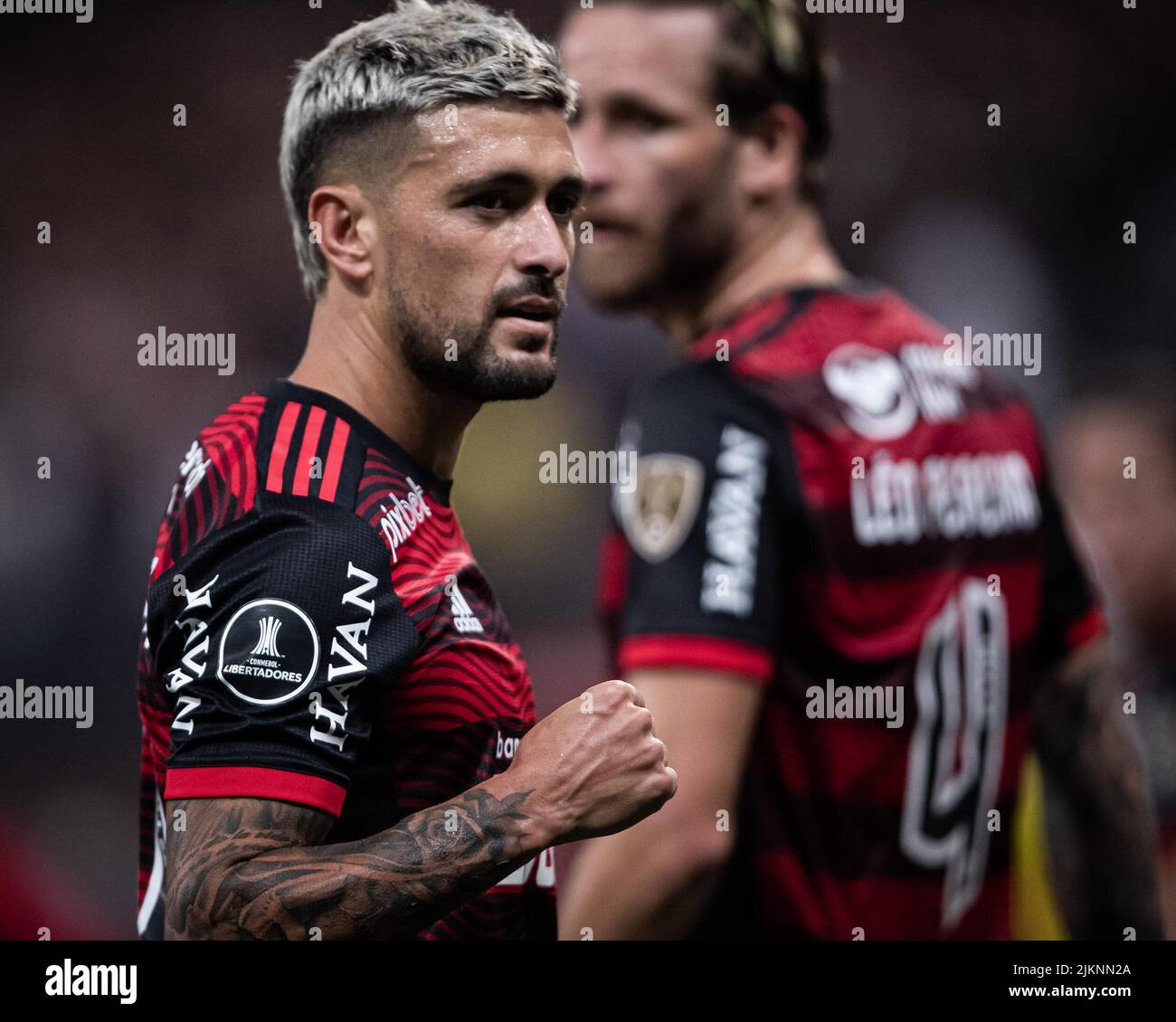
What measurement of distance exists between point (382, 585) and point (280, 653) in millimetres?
170

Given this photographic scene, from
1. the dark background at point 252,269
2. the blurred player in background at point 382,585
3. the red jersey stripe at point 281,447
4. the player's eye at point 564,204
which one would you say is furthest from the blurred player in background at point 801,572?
the dark background at point 252,269

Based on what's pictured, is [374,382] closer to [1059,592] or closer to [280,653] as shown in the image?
[280,653]

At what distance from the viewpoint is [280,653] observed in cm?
173

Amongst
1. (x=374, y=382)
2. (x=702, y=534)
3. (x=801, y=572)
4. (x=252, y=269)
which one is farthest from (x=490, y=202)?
(x=252, y=269)

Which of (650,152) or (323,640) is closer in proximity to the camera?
(323,640)

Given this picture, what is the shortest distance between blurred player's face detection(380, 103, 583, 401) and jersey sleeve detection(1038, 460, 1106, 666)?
1784 mm

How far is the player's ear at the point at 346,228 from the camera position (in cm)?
208

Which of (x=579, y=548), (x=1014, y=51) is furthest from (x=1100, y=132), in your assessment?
(x=579, y=548)

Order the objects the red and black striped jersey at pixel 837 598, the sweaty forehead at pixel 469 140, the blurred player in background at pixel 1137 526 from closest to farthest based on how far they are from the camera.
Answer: the sweaty forehead at pixel 469 140 < the red and black striped jersey at pixel 837 598 < the blurred player in background at pixel 1137 526

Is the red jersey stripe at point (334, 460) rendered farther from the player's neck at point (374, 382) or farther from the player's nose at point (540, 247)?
the player's nose at point (540, 247)

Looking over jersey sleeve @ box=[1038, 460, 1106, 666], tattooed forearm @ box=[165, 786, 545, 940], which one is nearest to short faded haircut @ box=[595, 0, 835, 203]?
jersey sleeve @ box=[1038, 460, 1106, 666]

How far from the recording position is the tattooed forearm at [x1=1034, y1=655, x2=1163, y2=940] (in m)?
3.45

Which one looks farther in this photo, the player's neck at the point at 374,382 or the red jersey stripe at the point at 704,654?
the red jersey stripe at the point at 704,654
